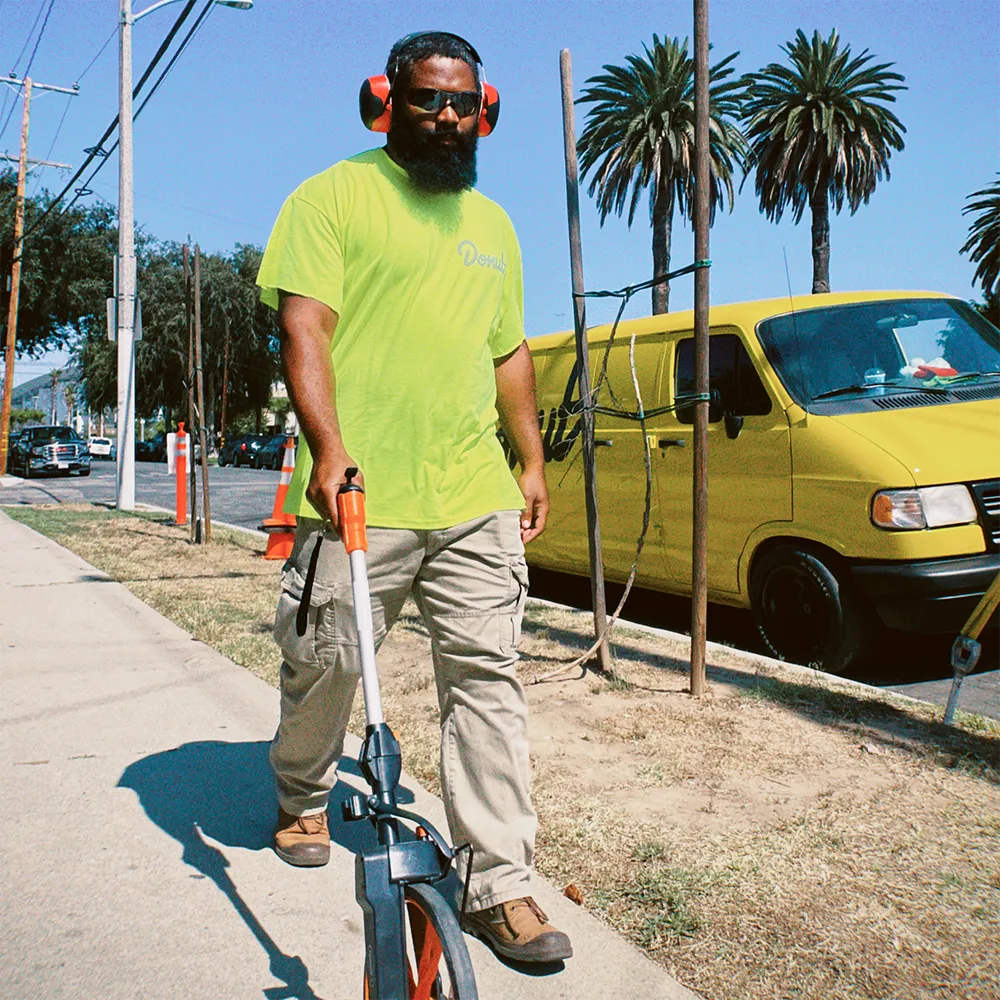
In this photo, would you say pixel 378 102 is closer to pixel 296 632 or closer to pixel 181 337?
pixel 296 632

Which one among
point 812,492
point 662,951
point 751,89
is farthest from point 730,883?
point 751,89

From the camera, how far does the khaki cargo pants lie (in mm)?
2602

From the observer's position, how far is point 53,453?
34125 millimetres

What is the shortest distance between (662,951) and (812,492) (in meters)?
3.25

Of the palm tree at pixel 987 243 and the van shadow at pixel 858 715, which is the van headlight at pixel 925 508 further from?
the palm tree at pixel 987 243

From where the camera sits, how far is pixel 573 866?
301cm

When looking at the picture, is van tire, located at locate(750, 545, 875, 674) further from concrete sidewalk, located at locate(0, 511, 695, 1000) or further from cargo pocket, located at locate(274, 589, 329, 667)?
cargo pocket, located at locate(274, 589, 329, 667)

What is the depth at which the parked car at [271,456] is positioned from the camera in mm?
36794

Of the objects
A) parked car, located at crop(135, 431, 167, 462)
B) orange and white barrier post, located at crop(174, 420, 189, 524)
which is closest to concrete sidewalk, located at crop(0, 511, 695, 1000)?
orange and white barrier post, located at crop(174, 420, 189, 524)

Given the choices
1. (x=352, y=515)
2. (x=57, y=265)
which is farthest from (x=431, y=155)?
(x=57, y=265)

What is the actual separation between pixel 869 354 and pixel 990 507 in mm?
1159

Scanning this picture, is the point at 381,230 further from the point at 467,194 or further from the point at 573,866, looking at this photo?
the point at 573,866

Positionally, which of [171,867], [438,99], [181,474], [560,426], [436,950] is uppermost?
[438,99]

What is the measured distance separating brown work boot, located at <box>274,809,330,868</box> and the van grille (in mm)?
3402
